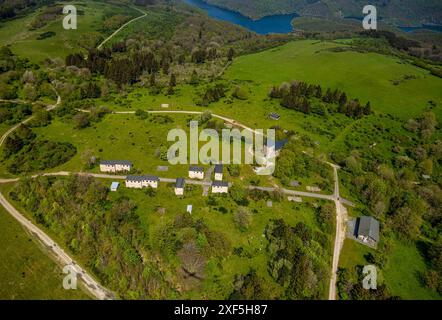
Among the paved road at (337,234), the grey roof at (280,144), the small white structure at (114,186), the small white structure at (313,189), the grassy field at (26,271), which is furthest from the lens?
the grey roof at (280,144)

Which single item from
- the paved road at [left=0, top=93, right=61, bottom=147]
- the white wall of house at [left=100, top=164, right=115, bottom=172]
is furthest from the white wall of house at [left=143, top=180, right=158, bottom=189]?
the paved road at [left=0, top=93, right=61, bottom=147]

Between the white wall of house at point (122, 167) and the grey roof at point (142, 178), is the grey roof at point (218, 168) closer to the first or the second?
the grey roof at point (142, 178)

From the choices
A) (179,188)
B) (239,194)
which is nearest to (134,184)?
(179,188)

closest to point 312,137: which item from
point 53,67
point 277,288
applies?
point 277,288

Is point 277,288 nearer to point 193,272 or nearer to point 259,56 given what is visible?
point 193,272

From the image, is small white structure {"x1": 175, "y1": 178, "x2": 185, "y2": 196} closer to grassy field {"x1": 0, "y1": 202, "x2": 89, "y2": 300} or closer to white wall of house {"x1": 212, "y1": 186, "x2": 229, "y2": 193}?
white wall of house {"x1": 212, "y1": 186, "x2": 229, "y2": 193}

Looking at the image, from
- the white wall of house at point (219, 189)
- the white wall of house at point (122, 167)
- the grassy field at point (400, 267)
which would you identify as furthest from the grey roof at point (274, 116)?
the grassy field at point (400, 267)
